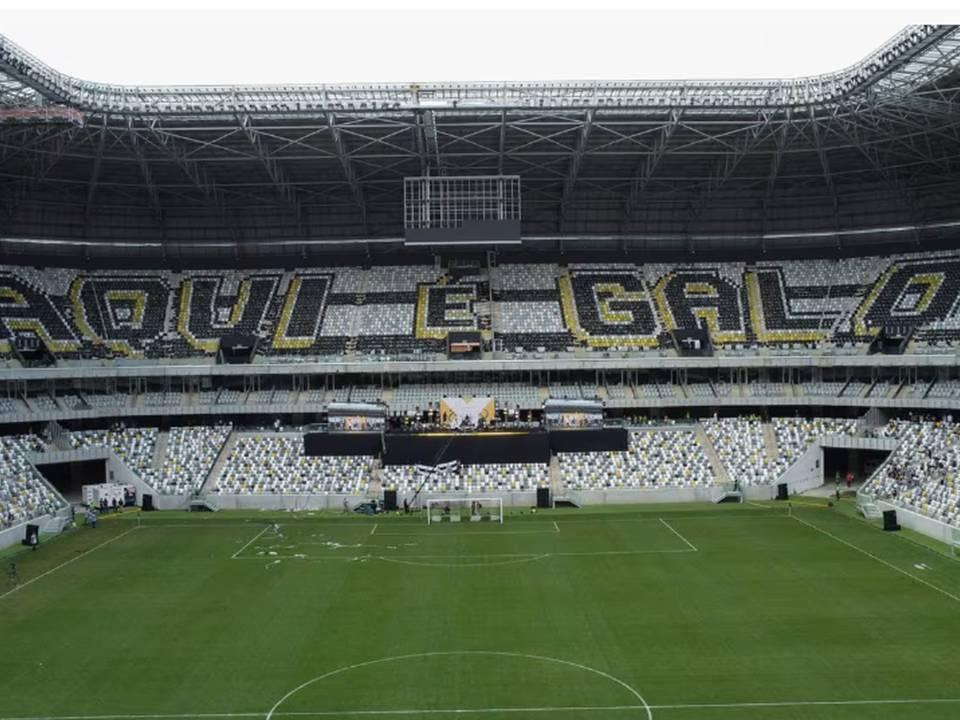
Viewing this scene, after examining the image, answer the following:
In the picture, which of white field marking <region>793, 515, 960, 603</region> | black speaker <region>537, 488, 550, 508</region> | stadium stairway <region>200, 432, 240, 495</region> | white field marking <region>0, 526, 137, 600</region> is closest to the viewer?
white field marking <region>793, 515, 960, 603</region>

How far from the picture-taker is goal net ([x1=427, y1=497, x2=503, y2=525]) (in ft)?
186

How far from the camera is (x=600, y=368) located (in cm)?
7281

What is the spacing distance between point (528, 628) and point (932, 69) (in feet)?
126

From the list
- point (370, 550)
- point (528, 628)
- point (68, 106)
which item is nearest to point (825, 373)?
point (370, 550)

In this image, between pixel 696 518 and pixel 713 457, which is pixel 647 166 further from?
pixel 696 518

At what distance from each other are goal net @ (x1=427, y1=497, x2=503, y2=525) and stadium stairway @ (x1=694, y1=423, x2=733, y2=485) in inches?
573

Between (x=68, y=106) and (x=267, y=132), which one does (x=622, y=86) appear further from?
(x=68, y=106)

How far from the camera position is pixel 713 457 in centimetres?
6681

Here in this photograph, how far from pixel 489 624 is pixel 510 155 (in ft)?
140

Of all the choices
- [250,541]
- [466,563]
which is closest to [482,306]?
[250,541]

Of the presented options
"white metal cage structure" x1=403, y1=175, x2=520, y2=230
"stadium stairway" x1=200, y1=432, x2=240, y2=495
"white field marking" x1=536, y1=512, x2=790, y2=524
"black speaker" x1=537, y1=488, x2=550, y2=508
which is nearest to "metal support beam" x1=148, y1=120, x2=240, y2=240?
"white metal cage structure" x1=403, y1=175, x2=520, y2=230

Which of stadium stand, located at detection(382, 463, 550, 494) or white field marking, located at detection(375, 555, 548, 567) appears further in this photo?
stadium stand, located at detection(382, 463, 550, 494)

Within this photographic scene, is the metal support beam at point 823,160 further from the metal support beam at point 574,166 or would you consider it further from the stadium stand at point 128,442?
the stadium stand at point 128,442

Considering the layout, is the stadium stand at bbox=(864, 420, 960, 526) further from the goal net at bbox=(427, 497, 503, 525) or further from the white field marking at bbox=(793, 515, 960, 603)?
the goal net at bbox=(427, 497, 503, 525)
